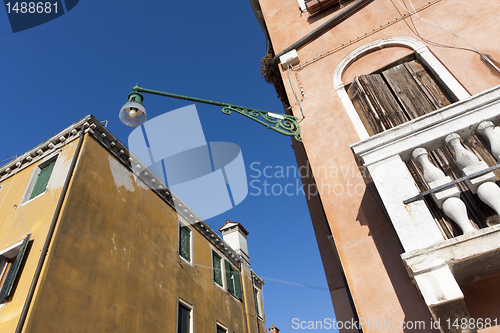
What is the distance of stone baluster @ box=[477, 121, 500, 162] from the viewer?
2.89 m

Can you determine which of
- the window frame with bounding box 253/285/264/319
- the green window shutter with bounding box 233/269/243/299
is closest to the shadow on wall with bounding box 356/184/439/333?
the green window shutter with bounding box 233/269/243/299

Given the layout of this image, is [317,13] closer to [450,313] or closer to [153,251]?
[450,313]

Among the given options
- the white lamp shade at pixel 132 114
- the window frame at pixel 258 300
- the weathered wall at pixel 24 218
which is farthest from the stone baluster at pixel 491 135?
the window frame at pixel 258 300

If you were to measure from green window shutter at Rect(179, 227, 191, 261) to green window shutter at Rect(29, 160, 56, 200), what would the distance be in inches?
191

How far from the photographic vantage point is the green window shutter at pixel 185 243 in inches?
457

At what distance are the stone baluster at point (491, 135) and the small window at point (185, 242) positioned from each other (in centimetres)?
1009

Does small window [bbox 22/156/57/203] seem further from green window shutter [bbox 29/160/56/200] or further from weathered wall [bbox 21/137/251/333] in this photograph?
weathered wall [bbox 21/137/251/333]

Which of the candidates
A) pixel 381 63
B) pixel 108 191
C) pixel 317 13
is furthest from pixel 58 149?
pixel 381 63

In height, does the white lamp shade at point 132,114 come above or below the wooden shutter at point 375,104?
above

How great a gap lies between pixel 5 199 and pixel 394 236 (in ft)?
34.7

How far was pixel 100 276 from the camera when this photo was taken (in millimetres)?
7484

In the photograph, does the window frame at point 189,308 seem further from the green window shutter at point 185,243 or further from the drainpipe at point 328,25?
the drainpipe at point 328,25

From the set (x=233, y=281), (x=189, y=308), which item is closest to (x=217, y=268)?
(x=233, y=281)

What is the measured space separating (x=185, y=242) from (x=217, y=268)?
95.5 inches
